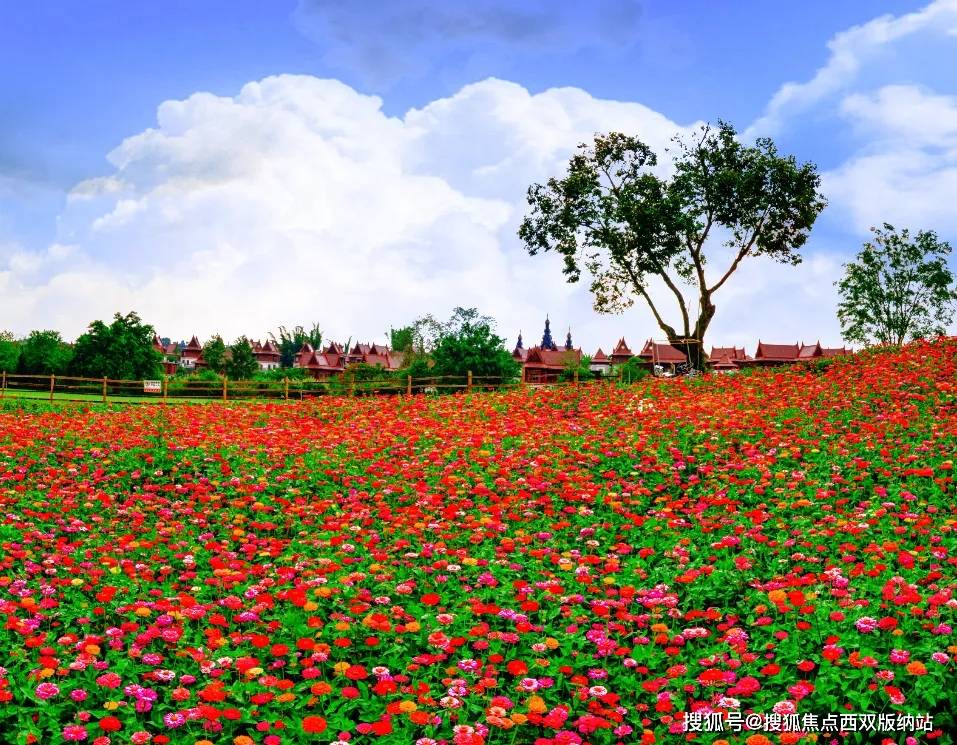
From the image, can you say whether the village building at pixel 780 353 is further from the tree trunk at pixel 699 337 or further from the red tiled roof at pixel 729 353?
the tree trunk at pixel 699 337

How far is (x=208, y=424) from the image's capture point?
1716 cm

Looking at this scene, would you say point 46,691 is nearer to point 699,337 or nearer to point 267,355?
point 699,337

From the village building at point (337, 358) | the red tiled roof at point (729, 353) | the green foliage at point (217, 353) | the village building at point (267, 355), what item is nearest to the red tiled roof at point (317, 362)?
→ the village building at point (337, 358)

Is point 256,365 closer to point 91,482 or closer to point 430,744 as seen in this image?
point 91,482

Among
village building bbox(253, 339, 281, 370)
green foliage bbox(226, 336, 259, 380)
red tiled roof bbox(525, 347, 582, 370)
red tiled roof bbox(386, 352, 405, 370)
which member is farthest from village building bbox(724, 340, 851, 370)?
village building bbox(253, 339, 281, 370)

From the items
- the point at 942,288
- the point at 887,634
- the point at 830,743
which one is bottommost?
the point at 830,743

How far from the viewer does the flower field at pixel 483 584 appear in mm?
4812

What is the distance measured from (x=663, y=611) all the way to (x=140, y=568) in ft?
15.2

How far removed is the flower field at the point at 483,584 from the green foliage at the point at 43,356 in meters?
40.0

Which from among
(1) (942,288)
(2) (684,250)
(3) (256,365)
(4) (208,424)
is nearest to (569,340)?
(3) (256,365)

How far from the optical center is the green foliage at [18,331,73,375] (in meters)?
49.6

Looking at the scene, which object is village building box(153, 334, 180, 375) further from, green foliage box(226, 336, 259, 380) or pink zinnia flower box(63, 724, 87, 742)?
pink zinnia flower box(63, 724, 87, 742)

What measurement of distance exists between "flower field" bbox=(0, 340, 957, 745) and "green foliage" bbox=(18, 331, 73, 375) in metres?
40.0

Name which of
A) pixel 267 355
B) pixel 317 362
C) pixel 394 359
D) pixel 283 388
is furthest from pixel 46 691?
pixel 267 355
